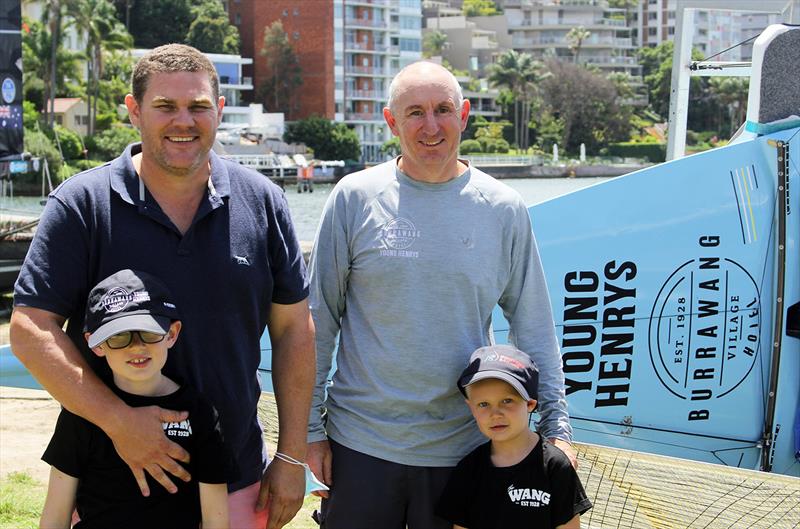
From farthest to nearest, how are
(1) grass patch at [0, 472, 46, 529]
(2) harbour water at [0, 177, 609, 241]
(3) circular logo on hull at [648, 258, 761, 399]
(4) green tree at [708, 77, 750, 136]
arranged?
1. (4) green tree at [708, 77, 750, 136]
2. (2) harbour water at [0, 177, 609, 241]
3. (1) grass patch at [0, 472, 46, 529]
4. (3) circular logo on hull at [648, 258, 761, 399]

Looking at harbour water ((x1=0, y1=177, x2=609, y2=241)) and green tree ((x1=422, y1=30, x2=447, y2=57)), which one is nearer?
harbour water ((x1=0, y1=177, x2=609, y2=241))

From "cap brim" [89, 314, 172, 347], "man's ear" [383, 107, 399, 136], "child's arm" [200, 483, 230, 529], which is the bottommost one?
"child's arm" [200, 483, 230, 529]

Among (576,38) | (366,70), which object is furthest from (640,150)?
(576,38)

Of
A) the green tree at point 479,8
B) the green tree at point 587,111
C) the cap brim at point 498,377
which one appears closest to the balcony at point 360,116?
the green tree at point 587,111

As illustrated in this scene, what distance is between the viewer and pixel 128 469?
2535 millimetres

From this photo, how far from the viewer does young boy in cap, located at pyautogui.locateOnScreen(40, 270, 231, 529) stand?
2.48 m

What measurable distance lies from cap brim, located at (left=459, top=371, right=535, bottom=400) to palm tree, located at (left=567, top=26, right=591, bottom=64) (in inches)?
4892

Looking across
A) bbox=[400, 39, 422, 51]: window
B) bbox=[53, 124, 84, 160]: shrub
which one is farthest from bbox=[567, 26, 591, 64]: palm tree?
bbox=[53, 124, 84, 160]: shrub

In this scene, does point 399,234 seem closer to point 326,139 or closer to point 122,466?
point 122,466

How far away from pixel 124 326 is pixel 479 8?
14734 centimetres

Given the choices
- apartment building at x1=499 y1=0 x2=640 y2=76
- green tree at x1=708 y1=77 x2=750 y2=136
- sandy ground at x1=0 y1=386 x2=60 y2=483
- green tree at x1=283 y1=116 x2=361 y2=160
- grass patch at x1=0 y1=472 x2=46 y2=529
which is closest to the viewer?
grass patch at x1=0 y1=472 x2=46 y2=529

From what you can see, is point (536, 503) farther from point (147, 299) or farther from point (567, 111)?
point (567, 111)

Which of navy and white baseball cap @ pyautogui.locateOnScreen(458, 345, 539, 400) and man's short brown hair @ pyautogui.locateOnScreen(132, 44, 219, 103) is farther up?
man's short brown hair @ pyautogui.locateOnScreen(132, 44, 219, 103)

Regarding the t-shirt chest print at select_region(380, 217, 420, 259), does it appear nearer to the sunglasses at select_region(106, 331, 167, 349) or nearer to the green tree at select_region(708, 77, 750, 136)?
the sunglasses at select_region(106, 331, 167, 349)
